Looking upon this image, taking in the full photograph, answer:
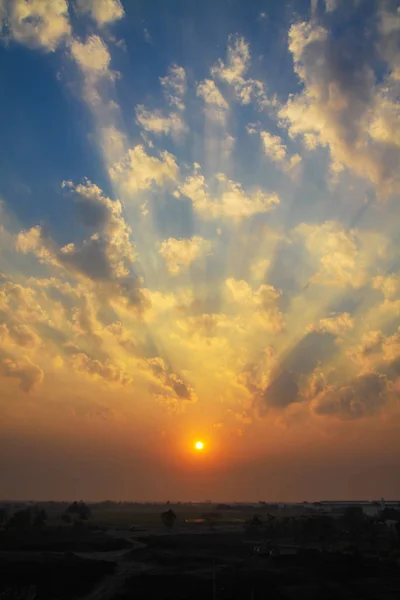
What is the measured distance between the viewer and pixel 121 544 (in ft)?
427

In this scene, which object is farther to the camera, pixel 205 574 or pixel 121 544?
pixel 121 544

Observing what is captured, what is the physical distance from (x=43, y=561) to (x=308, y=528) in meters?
86.7

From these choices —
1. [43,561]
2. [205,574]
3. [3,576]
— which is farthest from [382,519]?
[3,576]

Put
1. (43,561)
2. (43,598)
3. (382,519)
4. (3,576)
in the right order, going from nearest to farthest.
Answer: (43,598) < (3,576) < (43,561) < (382,519)

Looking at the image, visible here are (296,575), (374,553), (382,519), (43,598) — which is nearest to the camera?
(43,598)

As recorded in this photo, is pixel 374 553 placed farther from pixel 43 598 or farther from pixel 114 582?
pixel 43 598

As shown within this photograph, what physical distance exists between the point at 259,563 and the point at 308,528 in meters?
56.7

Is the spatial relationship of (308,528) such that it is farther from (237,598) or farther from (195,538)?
(237,598)

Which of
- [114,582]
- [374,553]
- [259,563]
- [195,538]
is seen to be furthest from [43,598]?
[195,538]

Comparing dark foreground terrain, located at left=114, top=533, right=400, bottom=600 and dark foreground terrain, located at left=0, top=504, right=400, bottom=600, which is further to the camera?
dark foreground terrain, located at left=0, top=504, right=400, bottom=600

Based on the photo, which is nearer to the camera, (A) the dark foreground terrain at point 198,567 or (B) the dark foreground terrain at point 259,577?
(B) the dark foreground terrain at point 259,577

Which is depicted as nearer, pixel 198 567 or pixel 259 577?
pixel 259 577

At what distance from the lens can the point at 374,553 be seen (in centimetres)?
11306

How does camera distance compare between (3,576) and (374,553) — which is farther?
(374,553)
